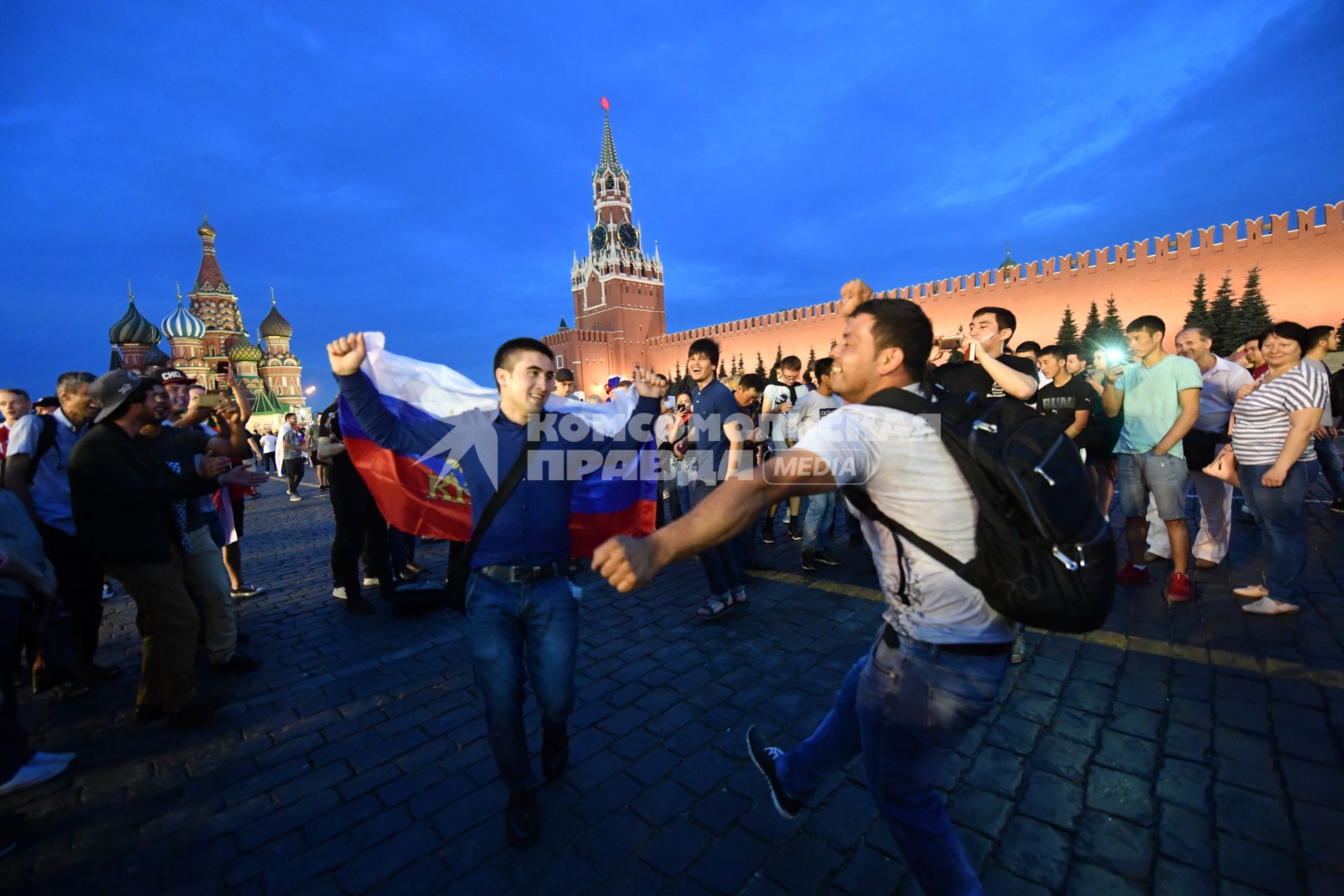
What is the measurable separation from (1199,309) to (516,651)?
1594 inches

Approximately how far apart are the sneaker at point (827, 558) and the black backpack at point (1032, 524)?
4.54m

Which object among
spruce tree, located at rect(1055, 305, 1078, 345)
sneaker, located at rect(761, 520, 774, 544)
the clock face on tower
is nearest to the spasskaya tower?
the clock face on tower

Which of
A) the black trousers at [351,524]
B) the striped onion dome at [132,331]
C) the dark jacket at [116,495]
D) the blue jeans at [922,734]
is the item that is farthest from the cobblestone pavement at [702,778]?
the striped onion dome at [132,331]

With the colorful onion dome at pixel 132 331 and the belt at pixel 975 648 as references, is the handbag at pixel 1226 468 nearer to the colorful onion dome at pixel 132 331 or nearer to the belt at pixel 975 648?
the belt at pixel 975 648

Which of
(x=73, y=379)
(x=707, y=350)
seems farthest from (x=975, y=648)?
(x=73, y=379)

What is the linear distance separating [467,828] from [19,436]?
15.1 ft

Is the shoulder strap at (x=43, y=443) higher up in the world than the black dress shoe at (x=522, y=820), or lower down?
higher up

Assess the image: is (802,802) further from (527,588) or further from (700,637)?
(700,637)

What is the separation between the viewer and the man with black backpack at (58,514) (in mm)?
3998

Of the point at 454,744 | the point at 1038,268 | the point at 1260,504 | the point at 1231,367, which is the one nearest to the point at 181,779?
the point at 454,744

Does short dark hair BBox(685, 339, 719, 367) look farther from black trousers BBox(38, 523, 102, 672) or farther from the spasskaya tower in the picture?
the spasskaya tower

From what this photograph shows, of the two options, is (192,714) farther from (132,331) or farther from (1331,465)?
(132,331)

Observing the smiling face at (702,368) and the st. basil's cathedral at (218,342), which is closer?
the smiling face at (702,368)

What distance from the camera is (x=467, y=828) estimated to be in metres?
2.49
